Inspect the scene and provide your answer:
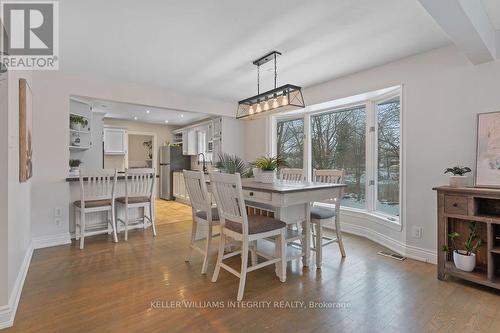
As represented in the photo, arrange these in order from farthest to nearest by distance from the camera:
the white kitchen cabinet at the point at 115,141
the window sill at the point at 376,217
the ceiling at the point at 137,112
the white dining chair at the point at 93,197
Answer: the white kitchen cabinet at the point at 115,141, the ceiling at the point at 137,112, the white dining chair at the point at 93,197, the window sill at the point at 376,217

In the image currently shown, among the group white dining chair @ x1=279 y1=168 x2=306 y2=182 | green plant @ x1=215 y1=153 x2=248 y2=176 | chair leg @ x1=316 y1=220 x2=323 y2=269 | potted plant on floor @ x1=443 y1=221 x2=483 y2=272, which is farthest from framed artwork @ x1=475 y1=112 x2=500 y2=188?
green plant @ x1=215 y1=153 x2=248 y2=176

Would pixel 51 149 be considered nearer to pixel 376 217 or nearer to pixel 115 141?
pixel 115 141

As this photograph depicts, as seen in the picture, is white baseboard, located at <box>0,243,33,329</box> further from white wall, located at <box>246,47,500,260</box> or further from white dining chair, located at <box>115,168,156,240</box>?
white wall, located at <box>246,47,500,260</box>

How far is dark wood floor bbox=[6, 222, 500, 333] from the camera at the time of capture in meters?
1.77

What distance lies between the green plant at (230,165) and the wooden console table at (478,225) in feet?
9.47

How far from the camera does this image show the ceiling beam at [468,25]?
1.68 m

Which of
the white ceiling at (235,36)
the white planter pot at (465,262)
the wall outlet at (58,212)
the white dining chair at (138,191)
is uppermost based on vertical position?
the white ceiling at (235,36)

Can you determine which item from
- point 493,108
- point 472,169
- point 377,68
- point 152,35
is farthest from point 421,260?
point 152,35

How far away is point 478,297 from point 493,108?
1.69m

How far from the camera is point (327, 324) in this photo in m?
1.78

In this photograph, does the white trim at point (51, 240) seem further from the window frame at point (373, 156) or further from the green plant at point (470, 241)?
the green plant at point (470, 241)

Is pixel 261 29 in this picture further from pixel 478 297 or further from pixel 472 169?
pixel 478 297

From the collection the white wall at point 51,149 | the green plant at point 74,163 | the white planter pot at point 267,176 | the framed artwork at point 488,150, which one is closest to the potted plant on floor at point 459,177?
the framed artwork at point 488,150

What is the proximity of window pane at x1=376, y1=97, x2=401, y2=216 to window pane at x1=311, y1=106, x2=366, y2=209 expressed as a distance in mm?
270
